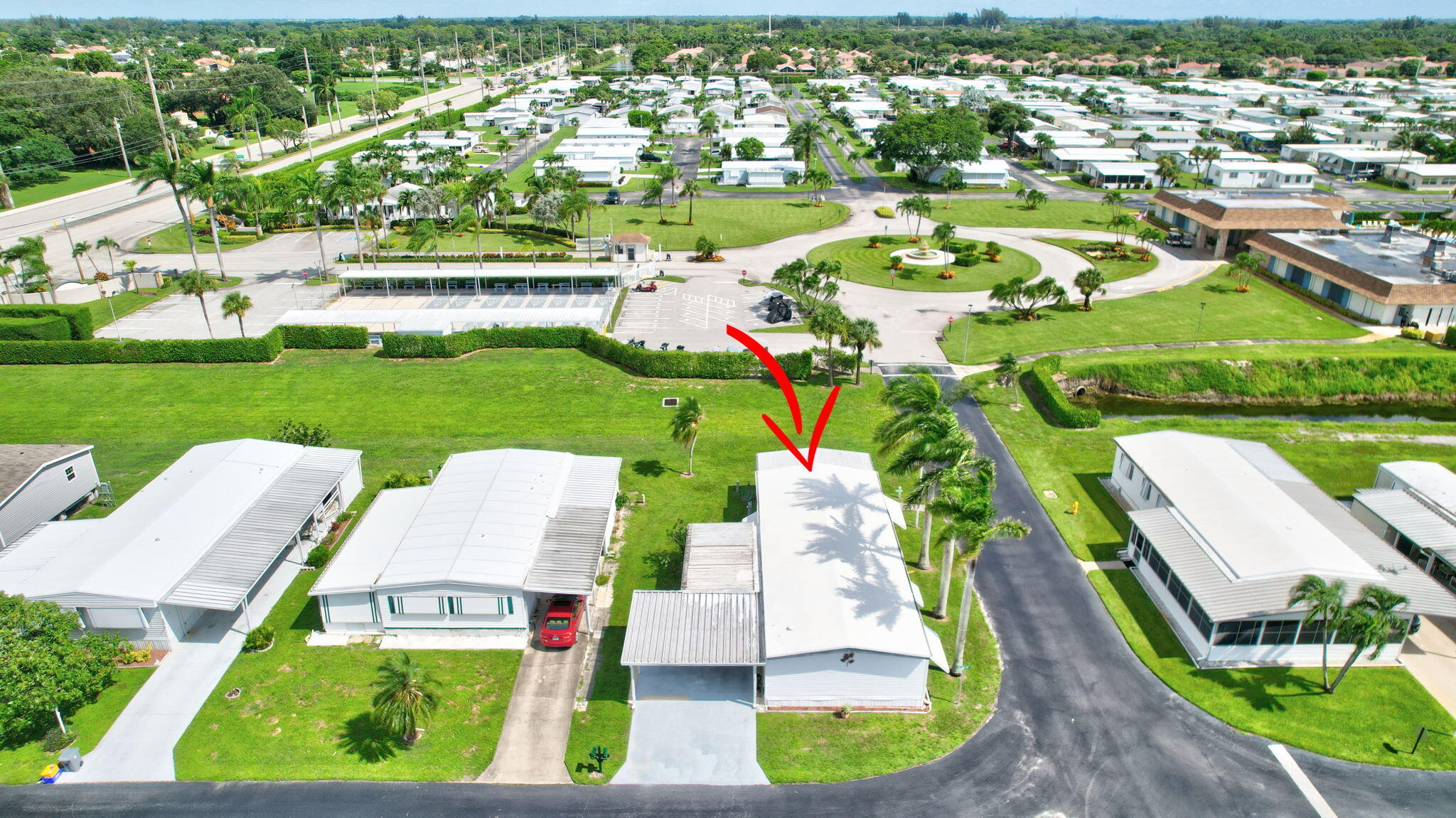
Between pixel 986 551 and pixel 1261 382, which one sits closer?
pixel 986 551

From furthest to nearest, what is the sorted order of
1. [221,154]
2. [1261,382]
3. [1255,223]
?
[221,154] → [1255,223] → [1261,382]

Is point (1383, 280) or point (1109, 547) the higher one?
point (1383, 280)

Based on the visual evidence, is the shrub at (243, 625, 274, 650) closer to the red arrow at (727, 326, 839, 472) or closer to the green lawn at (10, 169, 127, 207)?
the red arrow at (727, 326, 839, 472)

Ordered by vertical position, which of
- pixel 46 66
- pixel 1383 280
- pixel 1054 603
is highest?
pixel 46 66

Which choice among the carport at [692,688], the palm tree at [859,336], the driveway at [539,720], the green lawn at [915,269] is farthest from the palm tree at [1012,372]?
the driveway at [539,720]

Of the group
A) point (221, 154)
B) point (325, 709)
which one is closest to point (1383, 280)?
point (325, 709)

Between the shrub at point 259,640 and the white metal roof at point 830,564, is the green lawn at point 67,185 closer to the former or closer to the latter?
the shrub at point 259,640

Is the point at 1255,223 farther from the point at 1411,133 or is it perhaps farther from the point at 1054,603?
the point at 1411,133
